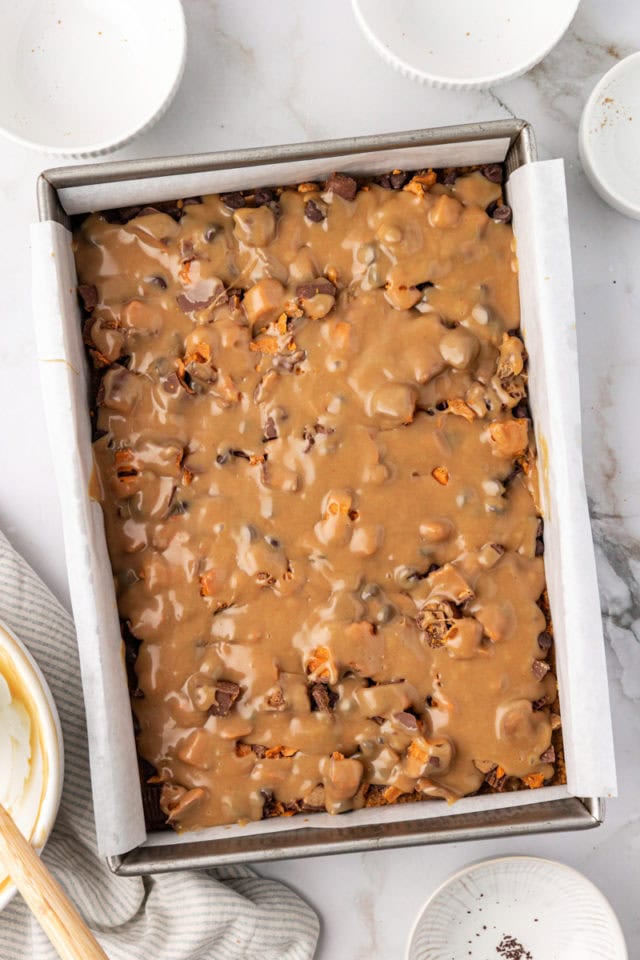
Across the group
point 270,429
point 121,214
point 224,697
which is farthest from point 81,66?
point 224,697

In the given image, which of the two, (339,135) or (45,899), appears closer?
(45,899)

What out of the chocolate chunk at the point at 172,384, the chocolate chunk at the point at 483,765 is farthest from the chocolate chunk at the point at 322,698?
the chocolate chunk at the point at 172,384

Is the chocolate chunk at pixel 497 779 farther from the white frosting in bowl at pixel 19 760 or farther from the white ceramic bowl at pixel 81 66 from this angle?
the white ceramic bowl at pixel 81 66

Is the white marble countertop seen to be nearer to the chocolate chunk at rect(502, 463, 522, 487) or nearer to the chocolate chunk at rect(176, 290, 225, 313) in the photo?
the chocolate chunk at rect(502, 463, 522, 487)

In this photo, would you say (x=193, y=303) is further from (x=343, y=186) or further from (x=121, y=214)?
(x=343, y=186)

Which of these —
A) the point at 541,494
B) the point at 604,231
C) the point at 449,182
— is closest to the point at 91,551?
the point at 541,494

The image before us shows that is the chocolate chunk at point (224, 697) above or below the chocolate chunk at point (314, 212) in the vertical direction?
below

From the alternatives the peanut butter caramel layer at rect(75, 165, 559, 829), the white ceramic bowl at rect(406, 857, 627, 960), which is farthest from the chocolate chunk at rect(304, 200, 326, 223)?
the white ceramic bowl at rect(406, 857, 627, 960)
